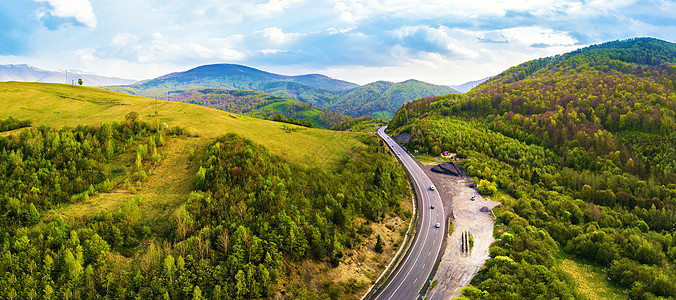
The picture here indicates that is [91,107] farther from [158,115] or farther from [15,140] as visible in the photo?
[15,140]

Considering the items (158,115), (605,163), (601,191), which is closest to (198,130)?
(158,115)

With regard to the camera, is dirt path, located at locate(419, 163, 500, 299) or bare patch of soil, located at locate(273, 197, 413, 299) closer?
bare patch of soil, located at locate(273, 197, 413, 299)

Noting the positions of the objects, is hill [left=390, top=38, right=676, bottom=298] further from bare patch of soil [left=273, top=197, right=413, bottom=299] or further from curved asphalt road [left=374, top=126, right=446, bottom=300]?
bare patch of soil [left=273, top=197, right=413, bottom=299]

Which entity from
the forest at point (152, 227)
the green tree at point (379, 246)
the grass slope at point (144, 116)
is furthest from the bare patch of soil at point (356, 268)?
the grass slope at point (144, 116)

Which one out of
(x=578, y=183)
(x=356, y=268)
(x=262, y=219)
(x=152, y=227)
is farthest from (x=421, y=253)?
(x=578, y=183)

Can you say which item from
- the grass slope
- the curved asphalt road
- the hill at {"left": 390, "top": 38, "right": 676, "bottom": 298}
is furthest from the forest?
the hill at {"left": 390, "top": 38, "right": 676, "bottom": 298}

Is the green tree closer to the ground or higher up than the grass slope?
closer to the ground
